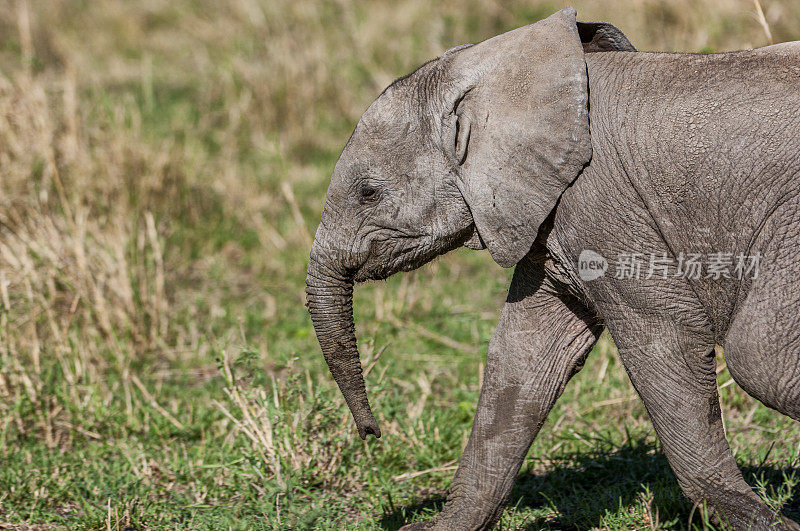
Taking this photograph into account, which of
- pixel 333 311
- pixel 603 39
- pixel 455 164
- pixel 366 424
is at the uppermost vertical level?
pixel 603 39

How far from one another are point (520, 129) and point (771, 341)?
39.5 inches

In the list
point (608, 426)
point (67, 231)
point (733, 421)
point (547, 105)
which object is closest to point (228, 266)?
point (67, 231)

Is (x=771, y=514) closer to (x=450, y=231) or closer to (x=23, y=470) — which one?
(x=450, y=231)

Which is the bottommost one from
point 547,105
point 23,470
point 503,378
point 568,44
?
point 23,470

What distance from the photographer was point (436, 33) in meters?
10.0

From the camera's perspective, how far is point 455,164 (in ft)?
10.8

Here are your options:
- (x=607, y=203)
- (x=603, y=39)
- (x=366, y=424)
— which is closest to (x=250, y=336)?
(x=366, y=424)

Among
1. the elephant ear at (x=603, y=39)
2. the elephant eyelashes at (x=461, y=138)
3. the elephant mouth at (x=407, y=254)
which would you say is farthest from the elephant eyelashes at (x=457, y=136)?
the elephant ear at (x=603, y=39)

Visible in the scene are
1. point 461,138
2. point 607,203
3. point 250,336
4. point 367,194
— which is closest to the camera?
point 607,203

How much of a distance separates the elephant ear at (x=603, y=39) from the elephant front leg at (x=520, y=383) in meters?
0.83

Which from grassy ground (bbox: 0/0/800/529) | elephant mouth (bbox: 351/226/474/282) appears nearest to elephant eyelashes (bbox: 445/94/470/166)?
elephant mouth (bbox: 351/226/474/282)

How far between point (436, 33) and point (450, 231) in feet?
22.9

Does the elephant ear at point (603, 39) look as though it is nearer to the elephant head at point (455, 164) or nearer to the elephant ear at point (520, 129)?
the elephant head at point (455, 164)

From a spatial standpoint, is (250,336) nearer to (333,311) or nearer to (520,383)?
(333,311)
